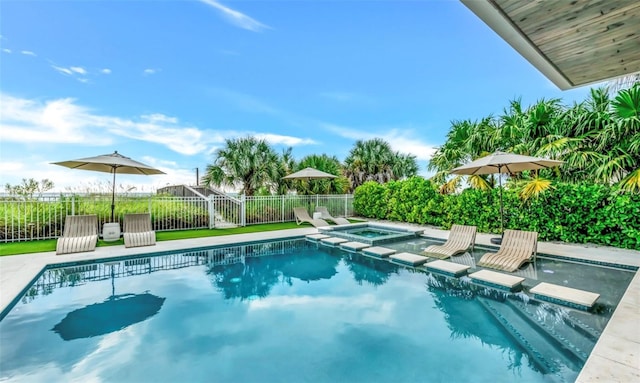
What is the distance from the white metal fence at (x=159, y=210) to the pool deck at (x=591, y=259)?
106 inches

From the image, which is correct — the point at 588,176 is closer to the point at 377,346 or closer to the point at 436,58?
the point at 436,58

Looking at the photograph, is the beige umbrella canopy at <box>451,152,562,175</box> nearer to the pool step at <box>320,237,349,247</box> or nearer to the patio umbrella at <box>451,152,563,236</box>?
the patio umbrella at <box>451,152,563,236</box>

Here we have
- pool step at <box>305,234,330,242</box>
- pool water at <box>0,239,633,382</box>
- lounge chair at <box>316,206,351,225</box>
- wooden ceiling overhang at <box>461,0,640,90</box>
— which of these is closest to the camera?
wooden ceiling overhang at <box>461,0,640,90</box>

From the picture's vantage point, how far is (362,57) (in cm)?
1594

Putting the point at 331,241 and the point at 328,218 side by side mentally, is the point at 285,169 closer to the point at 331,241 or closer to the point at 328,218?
the point at 328,218

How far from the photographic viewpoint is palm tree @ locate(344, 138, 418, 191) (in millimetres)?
21938

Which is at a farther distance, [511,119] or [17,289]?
[511,119]

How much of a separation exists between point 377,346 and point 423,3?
1320cm

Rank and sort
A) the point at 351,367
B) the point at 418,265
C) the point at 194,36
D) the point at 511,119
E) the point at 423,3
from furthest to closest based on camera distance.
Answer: the point at 194,36 < the point at 423,3 < the point at 511,119 < the point at 418,265 < the point at 351,367

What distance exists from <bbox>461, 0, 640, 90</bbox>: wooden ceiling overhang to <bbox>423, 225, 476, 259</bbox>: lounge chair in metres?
5.56

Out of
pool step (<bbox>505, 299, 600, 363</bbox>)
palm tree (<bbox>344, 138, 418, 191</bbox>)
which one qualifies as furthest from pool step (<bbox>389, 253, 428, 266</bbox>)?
palm tree (<bbox>344, 138, 418, 191</bbox>)

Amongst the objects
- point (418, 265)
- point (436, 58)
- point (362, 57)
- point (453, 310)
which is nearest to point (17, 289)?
point (453, 310)

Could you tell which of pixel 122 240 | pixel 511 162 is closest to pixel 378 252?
pixel 511 162

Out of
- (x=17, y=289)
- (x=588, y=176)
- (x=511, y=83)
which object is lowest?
(x=17, y=289)
